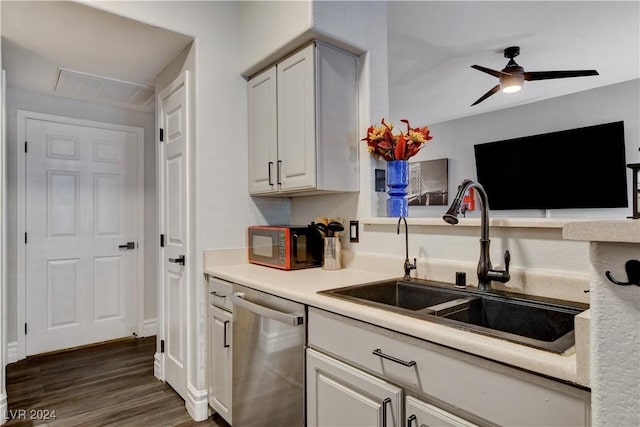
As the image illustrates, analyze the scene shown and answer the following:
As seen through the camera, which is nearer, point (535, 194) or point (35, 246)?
point (35, 246)

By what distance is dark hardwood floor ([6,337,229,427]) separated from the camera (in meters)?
2.13

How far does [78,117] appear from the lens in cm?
329

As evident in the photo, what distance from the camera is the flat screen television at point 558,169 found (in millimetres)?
4141

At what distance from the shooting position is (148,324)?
3.55 metres

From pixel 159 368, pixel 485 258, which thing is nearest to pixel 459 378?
pixel 485 258

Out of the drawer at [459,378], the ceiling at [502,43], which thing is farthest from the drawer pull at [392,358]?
the ceiling at [502,43]

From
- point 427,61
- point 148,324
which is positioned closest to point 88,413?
point 148,324

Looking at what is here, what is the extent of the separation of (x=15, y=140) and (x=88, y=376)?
193cm

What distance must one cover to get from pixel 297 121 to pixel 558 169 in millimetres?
3878

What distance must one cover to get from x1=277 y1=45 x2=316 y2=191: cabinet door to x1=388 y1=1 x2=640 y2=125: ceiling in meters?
1.12

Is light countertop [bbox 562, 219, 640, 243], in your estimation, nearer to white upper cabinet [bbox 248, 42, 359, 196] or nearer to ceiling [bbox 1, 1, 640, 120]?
white upper cabinet [bbox 248, 42, 359, 196]

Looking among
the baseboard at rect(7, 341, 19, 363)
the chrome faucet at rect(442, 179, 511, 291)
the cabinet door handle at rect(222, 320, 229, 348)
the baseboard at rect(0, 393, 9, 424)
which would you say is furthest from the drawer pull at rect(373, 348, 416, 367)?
the baseboard at rect(7, 341, 19, 363)

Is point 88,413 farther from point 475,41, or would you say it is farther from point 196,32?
point 475,41

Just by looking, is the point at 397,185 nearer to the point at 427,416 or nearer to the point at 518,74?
the point at 427,416
